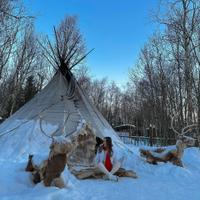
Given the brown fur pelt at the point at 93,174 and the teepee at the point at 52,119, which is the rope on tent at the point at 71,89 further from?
the brown fur pelt at the point at 93,174

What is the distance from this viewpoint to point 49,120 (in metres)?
9.29

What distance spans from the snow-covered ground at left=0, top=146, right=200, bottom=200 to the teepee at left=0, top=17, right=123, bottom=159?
1.43 meters

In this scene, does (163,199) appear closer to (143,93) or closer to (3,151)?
(3,151)

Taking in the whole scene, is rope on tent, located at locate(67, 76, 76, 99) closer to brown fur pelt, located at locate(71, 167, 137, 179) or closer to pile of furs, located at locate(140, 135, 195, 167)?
pile of furs, located at locate(140, 135, 195, 167)

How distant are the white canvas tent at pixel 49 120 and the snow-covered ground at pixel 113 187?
1.41m

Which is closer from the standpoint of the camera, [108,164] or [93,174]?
[93,174]

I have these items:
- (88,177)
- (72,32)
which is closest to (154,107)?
(72,32)

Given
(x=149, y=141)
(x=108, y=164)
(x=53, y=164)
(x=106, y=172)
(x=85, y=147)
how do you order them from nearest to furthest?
(x=53, y=164) → (x=106, y=172) → (x=108, y=164) → (x=85, y=147) → (x=149, y=141)

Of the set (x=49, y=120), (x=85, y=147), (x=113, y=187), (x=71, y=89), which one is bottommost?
(x=113, y=187)

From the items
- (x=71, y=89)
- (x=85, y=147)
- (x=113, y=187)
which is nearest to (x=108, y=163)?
(x=113, y=187)

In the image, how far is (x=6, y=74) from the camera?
2170 centimetres

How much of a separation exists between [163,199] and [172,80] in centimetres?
1855

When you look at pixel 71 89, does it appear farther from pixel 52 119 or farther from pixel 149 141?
pixel 149 141

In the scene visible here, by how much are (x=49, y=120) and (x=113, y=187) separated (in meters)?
4.19
